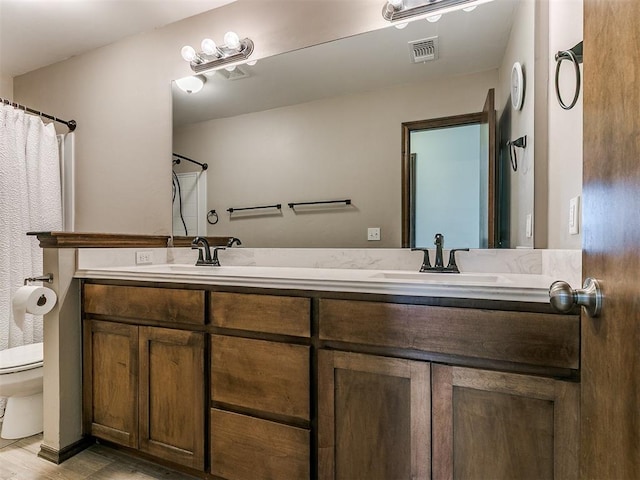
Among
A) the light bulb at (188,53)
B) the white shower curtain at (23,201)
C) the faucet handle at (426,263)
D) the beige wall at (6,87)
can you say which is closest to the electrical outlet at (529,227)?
the faucet handle at (426,263)

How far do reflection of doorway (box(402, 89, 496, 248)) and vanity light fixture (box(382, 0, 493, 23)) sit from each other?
15.7 inches

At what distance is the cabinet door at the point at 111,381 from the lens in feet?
5.27

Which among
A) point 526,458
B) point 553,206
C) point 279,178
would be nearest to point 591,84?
point 553,206

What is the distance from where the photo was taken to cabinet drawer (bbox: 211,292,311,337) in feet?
4.14

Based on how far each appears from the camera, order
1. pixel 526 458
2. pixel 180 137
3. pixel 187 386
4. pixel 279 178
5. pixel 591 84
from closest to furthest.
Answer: pixel 591 84 → pixel 526 458 → pixel 187 386 → pixel 279 178 → pixel 180 137

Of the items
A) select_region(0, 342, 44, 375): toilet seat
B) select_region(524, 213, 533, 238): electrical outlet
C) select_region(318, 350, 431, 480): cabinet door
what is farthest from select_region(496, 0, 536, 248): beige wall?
select_region(0, 342, 44, 375): toilet seat

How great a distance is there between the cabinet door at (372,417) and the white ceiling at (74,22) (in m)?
2.16

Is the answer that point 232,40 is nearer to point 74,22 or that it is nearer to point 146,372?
point 74,22

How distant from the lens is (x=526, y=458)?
0.98 m

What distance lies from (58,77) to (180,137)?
1.37 meters

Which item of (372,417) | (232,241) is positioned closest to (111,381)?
(232,241)

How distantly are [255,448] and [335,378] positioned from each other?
0.44 metres

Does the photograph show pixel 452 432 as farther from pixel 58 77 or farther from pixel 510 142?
pixel 58 77

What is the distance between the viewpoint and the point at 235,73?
2098 mm
